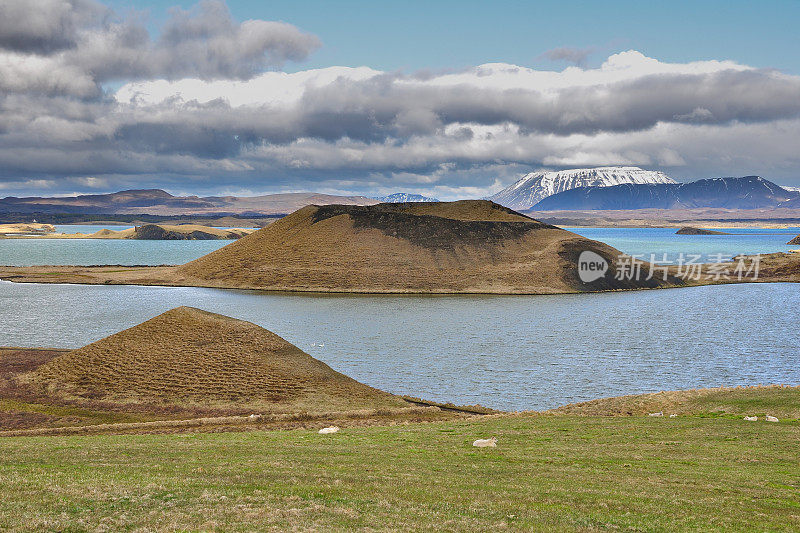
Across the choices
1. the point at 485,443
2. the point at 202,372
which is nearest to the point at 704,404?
the point at 485,443

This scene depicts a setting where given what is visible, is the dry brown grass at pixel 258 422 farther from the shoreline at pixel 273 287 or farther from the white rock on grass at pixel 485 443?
the shoreline at pixel 273 287

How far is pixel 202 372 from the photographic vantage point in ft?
161

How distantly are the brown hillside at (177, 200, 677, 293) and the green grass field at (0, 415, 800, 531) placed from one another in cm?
10037

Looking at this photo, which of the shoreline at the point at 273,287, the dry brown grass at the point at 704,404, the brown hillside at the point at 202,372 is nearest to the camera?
the dry brown grass at the point at 704,404

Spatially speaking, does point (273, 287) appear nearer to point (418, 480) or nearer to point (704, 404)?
point (704, 404)

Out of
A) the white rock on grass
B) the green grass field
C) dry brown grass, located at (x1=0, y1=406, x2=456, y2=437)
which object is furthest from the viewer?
dry brown grass, located at (x1=0, y1=406, x2=456, y2=437)

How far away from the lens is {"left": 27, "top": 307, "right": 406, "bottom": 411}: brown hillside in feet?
146

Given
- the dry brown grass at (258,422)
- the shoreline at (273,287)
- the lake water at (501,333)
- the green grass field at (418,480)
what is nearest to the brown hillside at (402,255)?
the shoreline at (273,287)

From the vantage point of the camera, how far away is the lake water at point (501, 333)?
5056 cm

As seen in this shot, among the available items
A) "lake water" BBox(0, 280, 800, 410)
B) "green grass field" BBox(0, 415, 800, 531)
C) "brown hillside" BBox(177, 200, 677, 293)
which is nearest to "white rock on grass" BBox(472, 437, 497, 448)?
"green grass field" BBox(0, 415, 800, 531)

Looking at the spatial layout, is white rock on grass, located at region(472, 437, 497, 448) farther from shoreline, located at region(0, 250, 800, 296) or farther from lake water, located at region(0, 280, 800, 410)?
shoreline, located at region(0, 250, 800, 296)

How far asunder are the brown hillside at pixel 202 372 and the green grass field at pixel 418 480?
1396 cm

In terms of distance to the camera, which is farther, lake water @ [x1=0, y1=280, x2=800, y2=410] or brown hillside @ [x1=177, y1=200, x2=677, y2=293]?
brown hillside @ [x1=177, y1=200, x2=677, y2=293]

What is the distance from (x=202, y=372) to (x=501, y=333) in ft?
126
